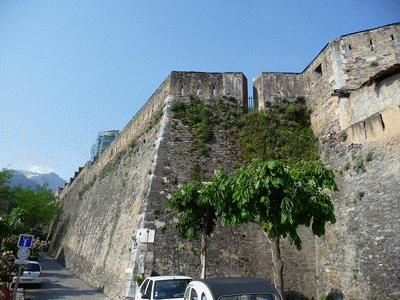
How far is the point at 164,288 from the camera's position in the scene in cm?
727

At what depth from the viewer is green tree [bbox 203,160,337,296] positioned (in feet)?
22.0

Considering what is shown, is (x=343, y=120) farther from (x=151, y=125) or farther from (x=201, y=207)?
(x=151, y=125)

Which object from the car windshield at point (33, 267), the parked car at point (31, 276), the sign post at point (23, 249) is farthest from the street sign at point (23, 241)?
the car windshield at point (33, 267)

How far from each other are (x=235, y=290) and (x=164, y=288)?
307 centimetres

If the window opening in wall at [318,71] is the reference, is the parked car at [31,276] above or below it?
below

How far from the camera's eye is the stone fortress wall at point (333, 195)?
9.00 metres

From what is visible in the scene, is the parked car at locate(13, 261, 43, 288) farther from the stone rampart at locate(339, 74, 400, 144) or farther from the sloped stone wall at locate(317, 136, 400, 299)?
the stone rampart at locate(339, 74, 400, 144)

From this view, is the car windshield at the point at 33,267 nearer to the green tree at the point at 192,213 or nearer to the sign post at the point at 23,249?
the sign post at the point at 23,249

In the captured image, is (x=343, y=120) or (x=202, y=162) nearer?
(x=343, y=120)

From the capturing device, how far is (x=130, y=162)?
17.4 metres

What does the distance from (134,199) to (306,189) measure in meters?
8.50

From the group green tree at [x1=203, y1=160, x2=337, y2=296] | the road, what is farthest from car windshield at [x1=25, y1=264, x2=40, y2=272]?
green tree at [x1=203, y1=160, x2=337, y2=296]

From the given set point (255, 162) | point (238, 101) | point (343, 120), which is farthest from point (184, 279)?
point (238, 101)

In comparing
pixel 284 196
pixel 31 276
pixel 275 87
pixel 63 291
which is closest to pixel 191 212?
pixel 284 196
